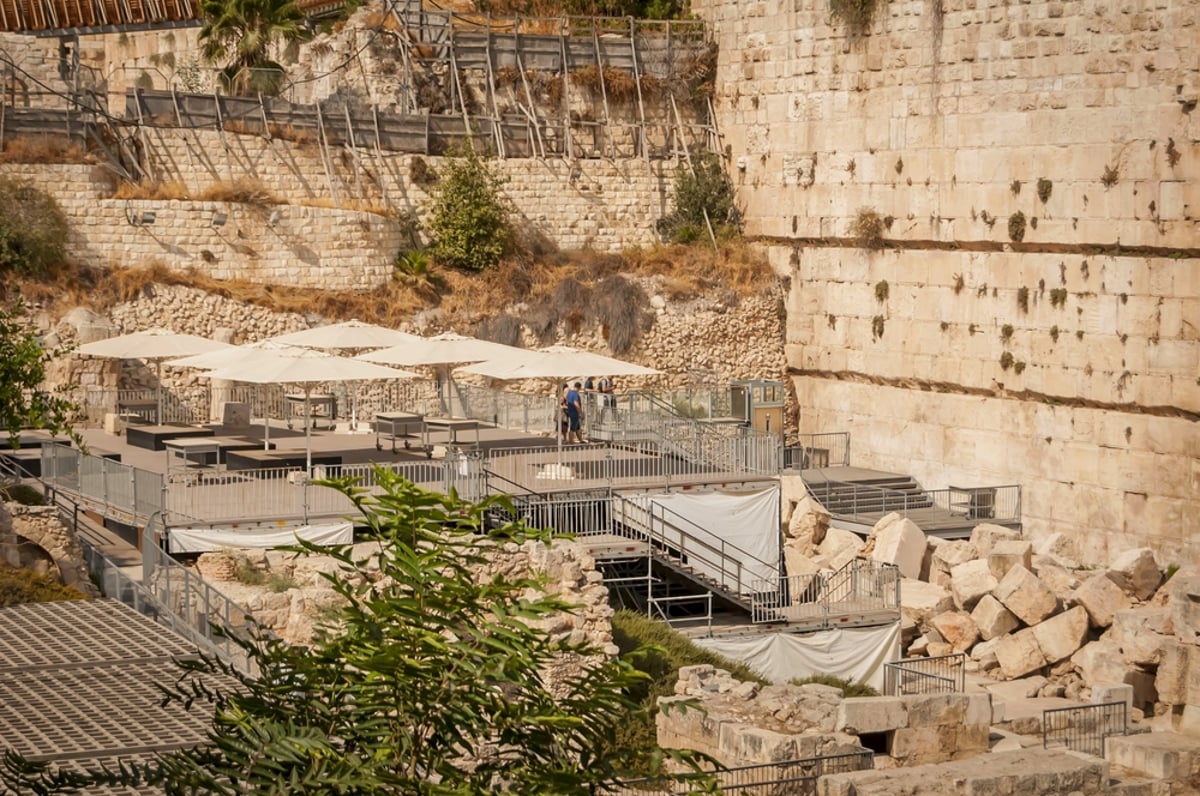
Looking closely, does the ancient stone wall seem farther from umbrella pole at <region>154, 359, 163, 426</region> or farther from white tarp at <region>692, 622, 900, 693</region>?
umbrella pole at <region>154, 359, 163, 426</region>

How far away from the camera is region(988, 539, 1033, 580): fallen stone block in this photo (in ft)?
95.0

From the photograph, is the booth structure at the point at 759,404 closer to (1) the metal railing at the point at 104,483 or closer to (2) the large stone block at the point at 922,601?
(2) the large stone block at the point at 922,601

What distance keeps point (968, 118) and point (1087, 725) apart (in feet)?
39.7

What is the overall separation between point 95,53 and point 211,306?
12538 mm

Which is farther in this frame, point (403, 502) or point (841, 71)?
point (841, 71)

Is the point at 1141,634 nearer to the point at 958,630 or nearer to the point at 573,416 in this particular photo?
the point at 958,630

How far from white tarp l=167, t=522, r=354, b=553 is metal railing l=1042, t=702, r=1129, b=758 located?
26.9 ft

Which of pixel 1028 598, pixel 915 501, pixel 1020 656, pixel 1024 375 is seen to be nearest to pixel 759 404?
pixel 915 501

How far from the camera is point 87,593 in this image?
773 inches

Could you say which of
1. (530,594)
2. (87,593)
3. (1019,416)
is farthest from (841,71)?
(87,593)

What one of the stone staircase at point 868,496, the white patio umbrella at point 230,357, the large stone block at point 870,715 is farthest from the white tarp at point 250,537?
the stone staircase at point 868,496

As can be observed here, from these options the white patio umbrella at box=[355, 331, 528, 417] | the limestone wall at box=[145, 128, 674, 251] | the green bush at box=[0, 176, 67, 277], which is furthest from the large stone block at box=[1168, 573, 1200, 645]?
the green bush at box=[0, 176, 67, 277]

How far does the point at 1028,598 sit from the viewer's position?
2784 cm

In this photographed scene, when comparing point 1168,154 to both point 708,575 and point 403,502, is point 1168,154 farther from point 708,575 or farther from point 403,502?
point 403,502
